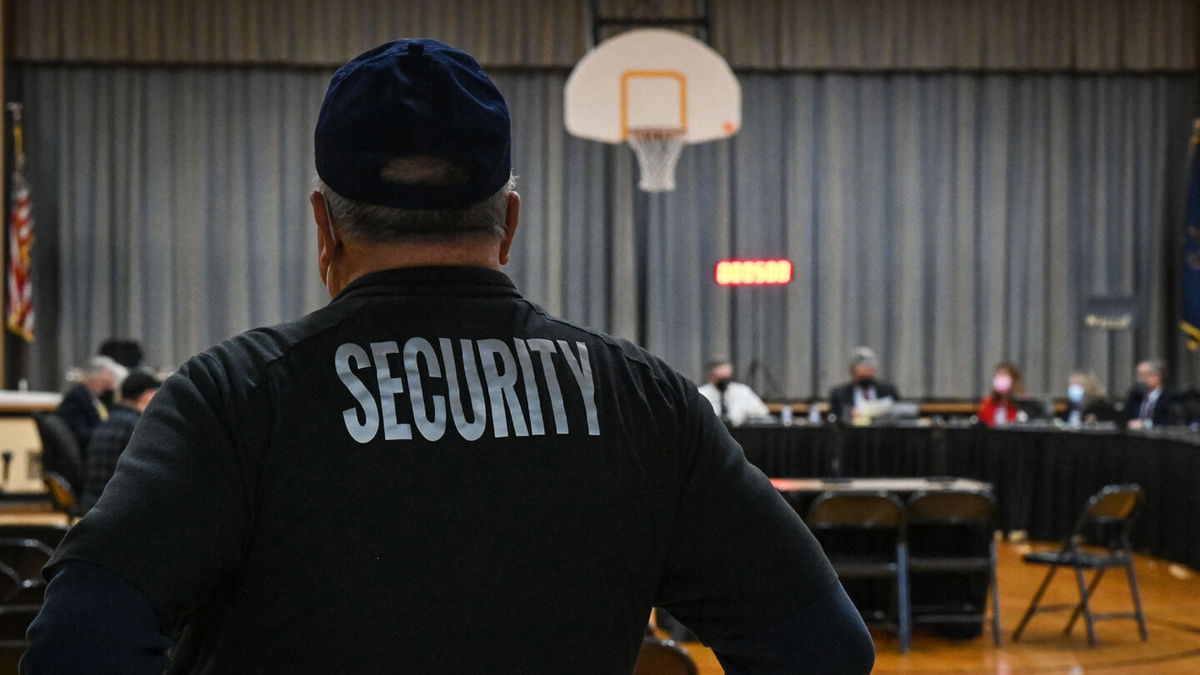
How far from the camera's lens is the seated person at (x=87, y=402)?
29.7 ft

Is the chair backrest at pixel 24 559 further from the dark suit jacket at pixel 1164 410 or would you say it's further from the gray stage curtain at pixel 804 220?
the gray stage curtain at pixel 804 220

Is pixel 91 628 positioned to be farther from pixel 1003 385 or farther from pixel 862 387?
pixel 1003 385

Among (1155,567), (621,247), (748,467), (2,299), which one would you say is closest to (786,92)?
(621,247)

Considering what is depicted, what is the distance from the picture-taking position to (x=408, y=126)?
104 cm

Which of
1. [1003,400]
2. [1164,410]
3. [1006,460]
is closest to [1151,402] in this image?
[1164,410]

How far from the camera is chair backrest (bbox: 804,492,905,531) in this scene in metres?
5.99

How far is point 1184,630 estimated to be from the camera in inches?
265

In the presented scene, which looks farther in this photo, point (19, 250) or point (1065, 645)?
point (19, 250)

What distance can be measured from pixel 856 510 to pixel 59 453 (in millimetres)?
5213

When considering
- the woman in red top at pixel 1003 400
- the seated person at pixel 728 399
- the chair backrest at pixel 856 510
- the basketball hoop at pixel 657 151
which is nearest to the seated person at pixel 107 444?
the chair backrest at pixel 856 510

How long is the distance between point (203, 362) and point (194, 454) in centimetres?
8

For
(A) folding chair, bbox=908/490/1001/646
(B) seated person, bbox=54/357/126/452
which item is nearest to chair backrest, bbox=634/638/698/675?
(A) folding chair, bbox=908/490/1001/646

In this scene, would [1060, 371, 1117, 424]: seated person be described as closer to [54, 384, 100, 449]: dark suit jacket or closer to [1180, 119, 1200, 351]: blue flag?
[1180, 119, 1200, 351]: blue flag

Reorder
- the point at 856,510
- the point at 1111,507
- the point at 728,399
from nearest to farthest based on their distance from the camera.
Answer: the point at 856,510 → the point at 1111,507 → the point at 728,399
